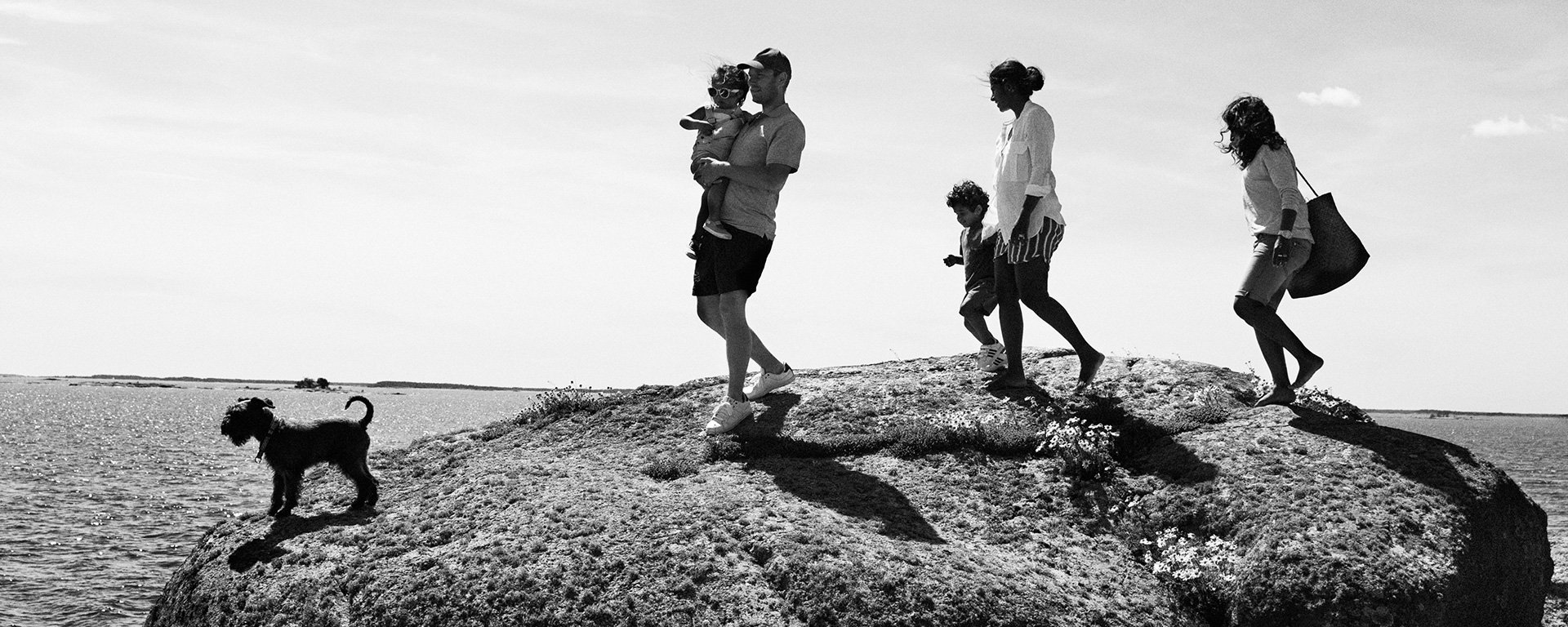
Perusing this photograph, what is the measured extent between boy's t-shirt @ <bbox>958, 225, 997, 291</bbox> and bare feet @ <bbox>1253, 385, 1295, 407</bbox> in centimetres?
268

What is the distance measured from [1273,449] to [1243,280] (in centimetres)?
140

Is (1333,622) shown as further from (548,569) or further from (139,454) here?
(139,454)

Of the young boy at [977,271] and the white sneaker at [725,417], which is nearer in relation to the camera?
the white sneaker at [725,417]

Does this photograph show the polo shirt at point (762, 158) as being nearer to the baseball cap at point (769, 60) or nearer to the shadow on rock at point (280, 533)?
the baseball cap at point (769, 60)

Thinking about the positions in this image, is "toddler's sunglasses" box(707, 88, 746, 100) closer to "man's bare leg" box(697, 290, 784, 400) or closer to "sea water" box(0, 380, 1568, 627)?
"man's bare leg" box(697, 290, 784, 400)

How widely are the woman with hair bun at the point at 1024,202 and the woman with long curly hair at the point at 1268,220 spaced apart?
146 cm

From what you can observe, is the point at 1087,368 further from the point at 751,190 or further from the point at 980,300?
the point at 751,190

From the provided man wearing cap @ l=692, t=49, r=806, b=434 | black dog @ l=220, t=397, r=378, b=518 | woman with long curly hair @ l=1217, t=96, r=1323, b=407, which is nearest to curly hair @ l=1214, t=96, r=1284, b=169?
woman with long curly hair @ l=1217, t=96, r=1323, b=407

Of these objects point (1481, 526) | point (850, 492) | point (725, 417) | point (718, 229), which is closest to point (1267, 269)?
point (1481, 526)

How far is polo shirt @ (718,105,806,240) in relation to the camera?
898cm

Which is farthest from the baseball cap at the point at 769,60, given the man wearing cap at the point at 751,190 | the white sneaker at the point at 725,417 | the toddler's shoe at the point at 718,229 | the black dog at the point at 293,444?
the black dog at the point at 293,444

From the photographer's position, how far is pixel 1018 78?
30.9ft

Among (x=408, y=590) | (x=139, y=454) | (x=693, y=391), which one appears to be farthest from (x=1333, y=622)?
(x=139, y=454)

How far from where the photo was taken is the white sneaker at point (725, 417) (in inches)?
373
